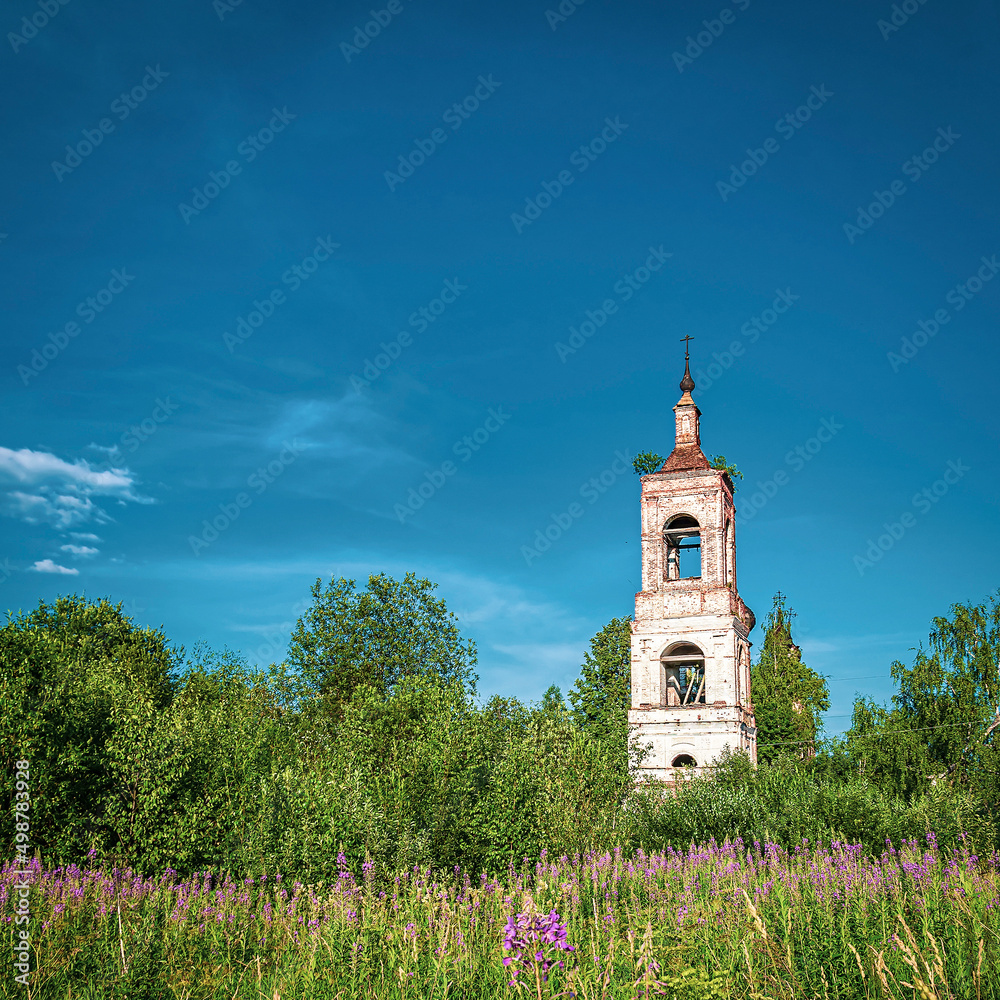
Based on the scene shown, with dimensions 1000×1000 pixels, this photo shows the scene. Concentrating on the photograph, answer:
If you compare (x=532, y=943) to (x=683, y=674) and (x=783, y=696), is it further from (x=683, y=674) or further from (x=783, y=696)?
(x=783, y=696)

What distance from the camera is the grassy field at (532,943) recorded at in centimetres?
458

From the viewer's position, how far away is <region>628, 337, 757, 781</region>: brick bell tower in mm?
30328

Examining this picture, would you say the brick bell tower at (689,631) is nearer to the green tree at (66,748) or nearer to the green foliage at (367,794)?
the green foliage at (367,794)

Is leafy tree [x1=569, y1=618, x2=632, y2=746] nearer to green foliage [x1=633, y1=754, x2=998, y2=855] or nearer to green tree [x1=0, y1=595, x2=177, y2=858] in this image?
green foliage [x1=633, y1=754, x2=998, y2=855]

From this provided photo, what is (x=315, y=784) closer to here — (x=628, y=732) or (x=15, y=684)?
(x=15, y=684)

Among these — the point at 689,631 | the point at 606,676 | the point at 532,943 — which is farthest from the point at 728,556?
the point at 532,943

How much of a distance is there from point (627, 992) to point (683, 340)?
36327 millimetres

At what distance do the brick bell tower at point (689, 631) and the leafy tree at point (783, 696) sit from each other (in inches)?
482

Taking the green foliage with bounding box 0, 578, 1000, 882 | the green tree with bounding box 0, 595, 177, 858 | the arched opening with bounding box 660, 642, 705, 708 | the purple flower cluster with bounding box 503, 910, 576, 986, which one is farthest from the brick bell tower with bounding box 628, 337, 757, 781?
the purple flower cluster with bounding box 503, 910, 576, 986

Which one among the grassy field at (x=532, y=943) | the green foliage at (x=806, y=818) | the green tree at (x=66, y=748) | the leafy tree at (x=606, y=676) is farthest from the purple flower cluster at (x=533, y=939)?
the leafy tree at (x=606, y=676)

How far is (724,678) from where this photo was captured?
30.7m

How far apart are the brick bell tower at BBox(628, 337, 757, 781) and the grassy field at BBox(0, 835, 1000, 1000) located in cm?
2182

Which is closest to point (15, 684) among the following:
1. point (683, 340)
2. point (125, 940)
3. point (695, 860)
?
point (125, 940)

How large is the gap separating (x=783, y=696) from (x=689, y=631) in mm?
22316
